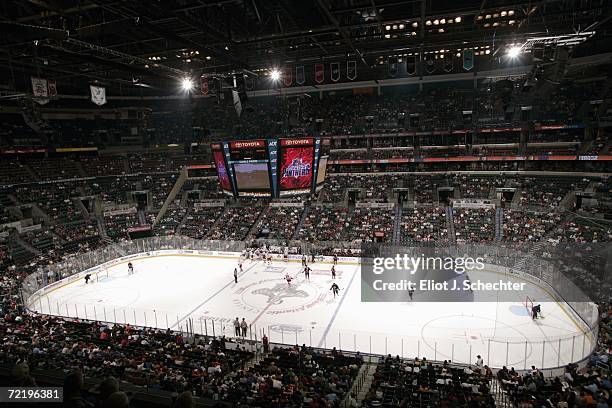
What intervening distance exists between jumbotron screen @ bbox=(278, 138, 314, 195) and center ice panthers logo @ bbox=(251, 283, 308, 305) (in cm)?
633

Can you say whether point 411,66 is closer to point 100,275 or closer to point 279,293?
point 279,293

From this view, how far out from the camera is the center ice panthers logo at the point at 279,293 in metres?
23.0

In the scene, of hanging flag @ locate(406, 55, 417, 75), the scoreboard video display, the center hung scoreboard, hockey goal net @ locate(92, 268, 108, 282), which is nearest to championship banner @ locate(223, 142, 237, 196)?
the center hung scoreboard

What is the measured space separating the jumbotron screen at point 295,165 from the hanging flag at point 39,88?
13.0 metres

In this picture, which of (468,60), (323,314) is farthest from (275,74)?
(323,314)

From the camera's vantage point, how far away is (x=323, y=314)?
20391 millimetres

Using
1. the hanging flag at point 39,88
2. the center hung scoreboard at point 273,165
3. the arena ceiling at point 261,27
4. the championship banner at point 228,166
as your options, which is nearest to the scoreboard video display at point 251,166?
the center hung scoreboard at point 273,165

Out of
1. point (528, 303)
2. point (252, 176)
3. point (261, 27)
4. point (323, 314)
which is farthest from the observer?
point (252, 176)

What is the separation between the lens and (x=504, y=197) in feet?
118

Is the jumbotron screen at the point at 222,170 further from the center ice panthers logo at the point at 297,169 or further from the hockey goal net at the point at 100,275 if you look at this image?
the hockey goal net at the point at 100,275

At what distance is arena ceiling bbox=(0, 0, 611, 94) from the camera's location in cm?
1584

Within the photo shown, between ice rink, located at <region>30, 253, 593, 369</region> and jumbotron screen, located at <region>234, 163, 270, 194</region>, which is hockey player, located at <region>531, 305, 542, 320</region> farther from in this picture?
jumbotron screen, located at <region>234, 163, 270, 194</region>

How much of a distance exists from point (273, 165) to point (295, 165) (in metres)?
1.37

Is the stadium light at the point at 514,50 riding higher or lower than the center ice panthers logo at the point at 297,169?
higher
